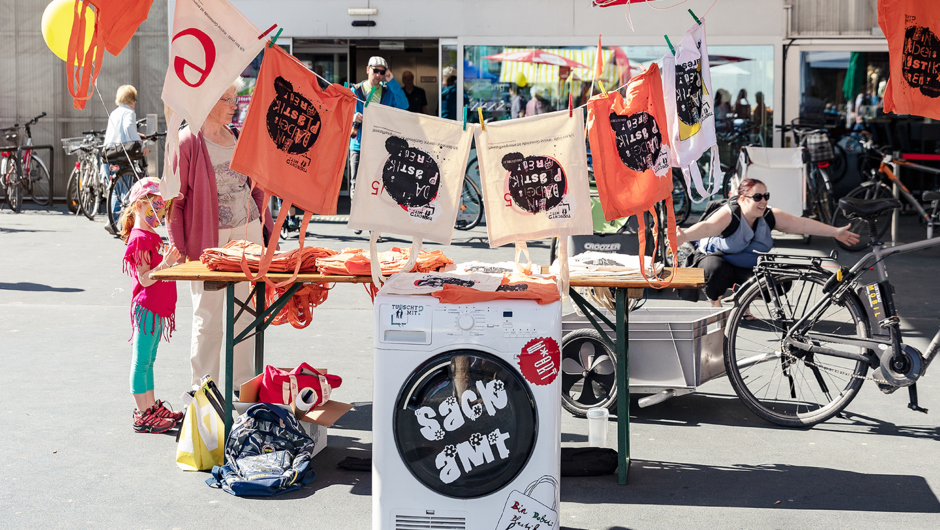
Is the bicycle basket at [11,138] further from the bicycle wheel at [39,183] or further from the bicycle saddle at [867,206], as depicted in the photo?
the bicycle saddle at [867,206]

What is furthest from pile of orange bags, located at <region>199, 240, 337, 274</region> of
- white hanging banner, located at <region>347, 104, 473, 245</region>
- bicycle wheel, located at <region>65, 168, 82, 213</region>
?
bicycle wheel, located at <region>65, 168, 82, 213</region>

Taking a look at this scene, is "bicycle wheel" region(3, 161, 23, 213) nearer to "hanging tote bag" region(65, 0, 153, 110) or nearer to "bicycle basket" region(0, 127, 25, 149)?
"bicycle basket" region(0, 127, 25, 149)

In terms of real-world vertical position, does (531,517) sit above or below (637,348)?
below

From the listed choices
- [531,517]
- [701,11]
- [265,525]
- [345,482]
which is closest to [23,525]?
[265,525]

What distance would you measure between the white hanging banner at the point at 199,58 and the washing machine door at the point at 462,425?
143cm

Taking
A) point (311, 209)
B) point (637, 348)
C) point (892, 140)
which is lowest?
point (637, 348)

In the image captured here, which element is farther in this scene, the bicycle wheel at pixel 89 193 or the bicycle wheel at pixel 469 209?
the bicycle wheel at pixel 89 193

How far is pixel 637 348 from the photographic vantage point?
559cm

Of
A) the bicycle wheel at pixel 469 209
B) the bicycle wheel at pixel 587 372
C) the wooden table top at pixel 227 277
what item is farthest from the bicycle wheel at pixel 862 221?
the wooden table top at pixel 227 277

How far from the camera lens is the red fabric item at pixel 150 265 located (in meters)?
5.29

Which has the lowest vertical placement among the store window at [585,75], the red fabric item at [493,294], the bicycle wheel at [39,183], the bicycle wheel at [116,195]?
the red fabric item at [493,294]

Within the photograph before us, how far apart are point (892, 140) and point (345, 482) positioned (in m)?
13.4

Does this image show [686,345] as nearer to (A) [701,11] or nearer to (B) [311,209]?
(B) [311,209]

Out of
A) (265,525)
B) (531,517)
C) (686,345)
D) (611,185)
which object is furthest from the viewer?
(686,345)
